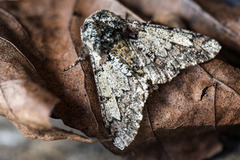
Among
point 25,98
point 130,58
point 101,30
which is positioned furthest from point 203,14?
point 25,98

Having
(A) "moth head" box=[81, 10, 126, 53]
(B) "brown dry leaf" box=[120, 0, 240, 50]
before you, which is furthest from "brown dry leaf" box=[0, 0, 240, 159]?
(A) "moth head" box=[81, 10, 126, 53]

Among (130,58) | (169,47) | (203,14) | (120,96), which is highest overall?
(203,14)

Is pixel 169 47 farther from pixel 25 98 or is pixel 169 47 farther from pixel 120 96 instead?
pixel 25 98

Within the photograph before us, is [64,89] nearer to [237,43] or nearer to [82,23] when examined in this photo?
[82,23]

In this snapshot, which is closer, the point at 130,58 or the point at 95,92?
the point at 95,92

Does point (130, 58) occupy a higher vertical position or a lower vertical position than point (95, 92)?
higher

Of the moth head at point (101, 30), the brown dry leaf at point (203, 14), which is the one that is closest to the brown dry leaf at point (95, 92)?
the brown dry leaf at point (203, 14)

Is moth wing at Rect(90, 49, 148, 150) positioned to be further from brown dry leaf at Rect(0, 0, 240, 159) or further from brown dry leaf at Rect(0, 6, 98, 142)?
brown dry leaf at Rect(0, 6, 98, 142)
